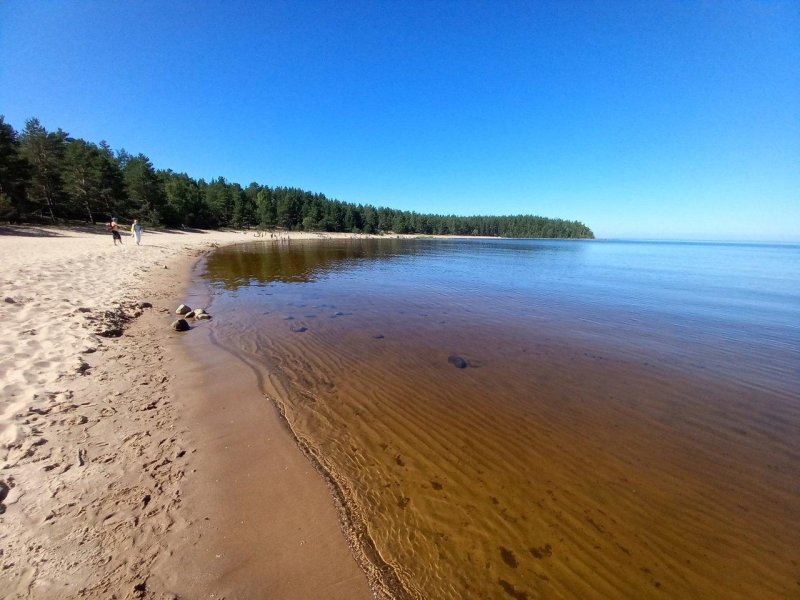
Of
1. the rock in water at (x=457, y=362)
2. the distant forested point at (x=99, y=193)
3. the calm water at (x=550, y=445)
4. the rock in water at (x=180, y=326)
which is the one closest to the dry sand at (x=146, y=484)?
the calm water at (x=550, y=445)

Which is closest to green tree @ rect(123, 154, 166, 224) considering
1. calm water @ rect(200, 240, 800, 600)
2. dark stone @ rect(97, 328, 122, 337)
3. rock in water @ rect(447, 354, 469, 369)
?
calm water @ rect(200, 240, 800, 600)

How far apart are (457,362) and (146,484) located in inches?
316

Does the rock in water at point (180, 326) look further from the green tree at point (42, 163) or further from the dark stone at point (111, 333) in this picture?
the green tree at point (42, 163)

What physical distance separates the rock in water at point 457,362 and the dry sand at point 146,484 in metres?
5.68

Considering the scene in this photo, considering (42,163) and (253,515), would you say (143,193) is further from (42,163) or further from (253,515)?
(253,515)

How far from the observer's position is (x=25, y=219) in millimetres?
38219

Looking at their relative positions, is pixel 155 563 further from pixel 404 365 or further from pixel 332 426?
pixel 404 365

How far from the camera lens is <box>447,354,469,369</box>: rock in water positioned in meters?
9.77

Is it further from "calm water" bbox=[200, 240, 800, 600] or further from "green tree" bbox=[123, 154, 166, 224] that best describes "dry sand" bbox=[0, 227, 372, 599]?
"green tree" bbox=[123, 154, 166, 224]

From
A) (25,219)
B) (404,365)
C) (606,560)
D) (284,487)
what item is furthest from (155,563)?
(25,219)

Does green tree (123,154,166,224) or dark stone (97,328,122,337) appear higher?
green tree (123,154,166,224)

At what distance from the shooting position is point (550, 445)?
6227 mm

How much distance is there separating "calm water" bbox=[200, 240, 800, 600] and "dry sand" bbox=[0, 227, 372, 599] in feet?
2.52

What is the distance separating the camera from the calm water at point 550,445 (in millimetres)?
3975
